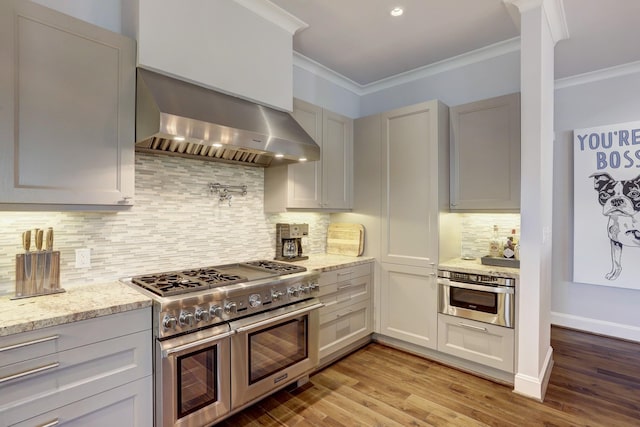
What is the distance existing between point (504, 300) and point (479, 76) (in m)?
2.15

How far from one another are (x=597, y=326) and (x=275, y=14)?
461cm

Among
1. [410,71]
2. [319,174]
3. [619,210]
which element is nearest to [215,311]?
[319,174]

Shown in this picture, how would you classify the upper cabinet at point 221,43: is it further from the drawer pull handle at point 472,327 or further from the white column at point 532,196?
the drawer pull handle at point 472,327

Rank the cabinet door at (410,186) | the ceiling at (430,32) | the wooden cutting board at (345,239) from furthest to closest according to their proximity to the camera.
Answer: the wooden cutting board at (345,239), the cabinet door at (410,186), the ceiling at (430,32)

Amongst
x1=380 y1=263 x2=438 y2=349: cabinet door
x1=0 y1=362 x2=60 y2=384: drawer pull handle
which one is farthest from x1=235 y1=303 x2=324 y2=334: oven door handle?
x1=380 y1=263 x2=438 y2=349: cabinet door

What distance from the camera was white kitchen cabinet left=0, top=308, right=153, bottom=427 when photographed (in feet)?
4.49

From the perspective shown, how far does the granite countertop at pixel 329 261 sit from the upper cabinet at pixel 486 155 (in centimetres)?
102

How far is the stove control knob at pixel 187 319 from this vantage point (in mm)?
1802

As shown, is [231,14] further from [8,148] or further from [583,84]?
[583,84]

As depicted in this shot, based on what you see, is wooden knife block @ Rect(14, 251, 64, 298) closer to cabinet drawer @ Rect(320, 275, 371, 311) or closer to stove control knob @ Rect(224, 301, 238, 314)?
stove control knob @ Rect(224, 301, 238, 314)

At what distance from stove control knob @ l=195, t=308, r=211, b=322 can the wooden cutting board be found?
1.86m

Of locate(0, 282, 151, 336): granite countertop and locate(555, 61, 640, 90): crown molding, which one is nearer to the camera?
locate(0, 282, 151, 336): granite countertop

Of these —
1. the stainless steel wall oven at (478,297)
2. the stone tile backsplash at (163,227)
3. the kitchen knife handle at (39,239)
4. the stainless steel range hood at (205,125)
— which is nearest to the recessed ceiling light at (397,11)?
the stainless steel range hood at (205,125)

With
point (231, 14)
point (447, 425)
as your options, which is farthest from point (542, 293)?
point (231, 14)
